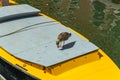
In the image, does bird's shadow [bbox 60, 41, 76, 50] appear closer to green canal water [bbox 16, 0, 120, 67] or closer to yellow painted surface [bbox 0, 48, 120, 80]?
yellow painted surface [bbox 0, 48, 120, 80]

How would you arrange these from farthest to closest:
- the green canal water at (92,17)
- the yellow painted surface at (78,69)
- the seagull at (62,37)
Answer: the green canal water at (92,17) < the seagull at (62,37) < the yellow painted surface at (78,69)

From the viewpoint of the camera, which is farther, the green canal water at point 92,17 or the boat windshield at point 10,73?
the green canal water at point 92,17

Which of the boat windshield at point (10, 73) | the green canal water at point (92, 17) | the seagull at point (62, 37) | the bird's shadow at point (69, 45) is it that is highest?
the seagull at point (62, 37)

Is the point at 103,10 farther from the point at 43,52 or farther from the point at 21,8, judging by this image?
the point at 43,52

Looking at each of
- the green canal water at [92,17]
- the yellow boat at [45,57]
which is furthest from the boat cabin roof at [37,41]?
the green canal water at [92,17]

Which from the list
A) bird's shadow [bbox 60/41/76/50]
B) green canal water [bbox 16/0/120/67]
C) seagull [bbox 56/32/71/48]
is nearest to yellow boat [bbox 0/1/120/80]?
bird's shadow [bbox 60/41/76/50]

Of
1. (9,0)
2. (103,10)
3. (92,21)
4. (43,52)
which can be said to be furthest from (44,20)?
(103,10)

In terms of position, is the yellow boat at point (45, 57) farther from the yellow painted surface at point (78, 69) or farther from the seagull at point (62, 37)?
the seagull at point (62, 37)

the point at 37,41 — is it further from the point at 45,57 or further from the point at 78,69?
the point at 78,69
